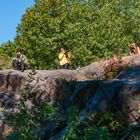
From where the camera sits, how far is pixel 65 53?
2494cm

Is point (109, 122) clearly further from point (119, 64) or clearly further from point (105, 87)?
point (119, 64)

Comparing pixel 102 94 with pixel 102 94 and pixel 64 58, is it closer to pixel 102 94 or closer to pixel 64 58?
pixel 102 94

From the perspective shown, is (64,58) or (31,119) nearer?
(31,119)

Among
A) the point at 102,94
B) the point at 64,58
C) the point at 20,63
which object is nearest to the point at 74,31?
the point at 20,63

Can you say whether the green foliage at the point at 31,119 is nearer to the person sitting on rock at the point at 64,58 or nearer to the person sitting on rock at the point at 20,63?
the person sitting on rock at the point at 64,58

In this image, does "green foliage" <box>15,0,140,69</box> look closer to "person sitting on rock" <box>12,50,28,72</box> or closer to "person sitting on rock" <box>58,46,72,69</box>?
"person sitting on rock" <box>12,50,28,72</box>

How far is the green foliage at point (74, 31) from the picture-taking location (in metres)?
41.7

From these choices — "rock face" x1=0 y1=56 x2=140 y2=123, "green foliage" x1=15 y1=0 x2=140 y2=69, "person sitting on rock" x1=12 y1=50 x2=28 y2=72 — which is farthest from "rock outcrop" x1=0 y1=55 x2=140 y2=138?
"green foliage" x1=15 y1=0 x2=140 y2=69

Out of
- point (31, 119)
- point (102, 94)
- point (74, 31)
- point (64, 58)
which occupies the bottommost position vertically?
point (31, 119)

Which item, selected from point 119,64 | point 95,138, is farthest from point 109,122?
point 119,64

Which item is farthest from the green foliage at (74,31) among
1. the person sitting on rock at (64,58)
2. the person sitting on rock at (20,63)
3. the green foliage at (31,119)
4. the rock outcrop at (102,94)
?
the green foliage at (31,119)

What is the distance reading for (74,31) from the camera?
41.6 meters

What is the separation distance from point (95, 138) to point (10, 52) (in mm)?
58199

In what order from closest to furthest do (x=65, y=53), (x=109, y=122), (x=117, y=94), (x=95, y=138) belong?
1. (x=95, y=138)
2. (x=109, y=122)
3. (x=117, y=94)
4. (x=65, y=53)
